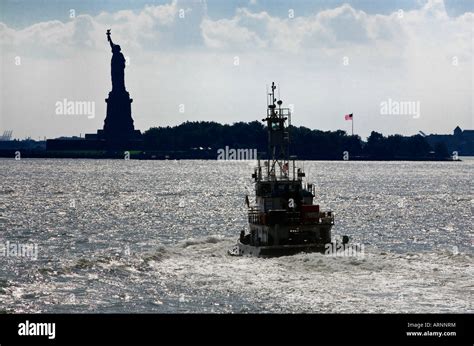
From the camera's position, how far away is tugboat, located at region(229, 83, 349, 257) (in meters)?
52.6

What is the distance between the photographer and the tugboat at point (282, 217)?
52.6 metres

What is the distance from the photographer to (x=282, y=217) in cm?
5275

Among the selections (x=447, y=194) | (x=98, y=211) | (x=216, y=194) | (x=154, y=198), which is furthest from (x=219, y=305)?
(x=447, y=194)

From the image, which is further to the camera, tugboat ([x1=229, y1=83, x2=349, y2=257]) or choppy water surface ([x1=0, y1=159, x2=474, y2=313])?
tugboat ([x1=229, y1=83, x2=349, y2=257])

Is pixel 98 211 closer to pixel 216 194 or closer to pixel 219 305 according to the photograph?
pixel 216 194

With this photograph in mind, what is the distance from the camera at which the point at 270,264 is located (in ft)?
162

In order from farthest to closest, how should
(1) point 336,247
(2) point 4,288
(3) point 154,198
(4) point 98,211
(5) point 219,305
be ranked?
(3) point 154,198
(4) point 98,211
(1) point 336,247
(2) point 4,288
(5) point 219,305

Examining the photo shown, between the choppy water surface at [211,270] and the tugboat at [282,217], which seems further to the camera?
the tugboat at [282,217]

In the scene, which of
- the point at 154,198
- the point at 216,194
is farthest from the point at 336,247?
Result: the point at 216,194
